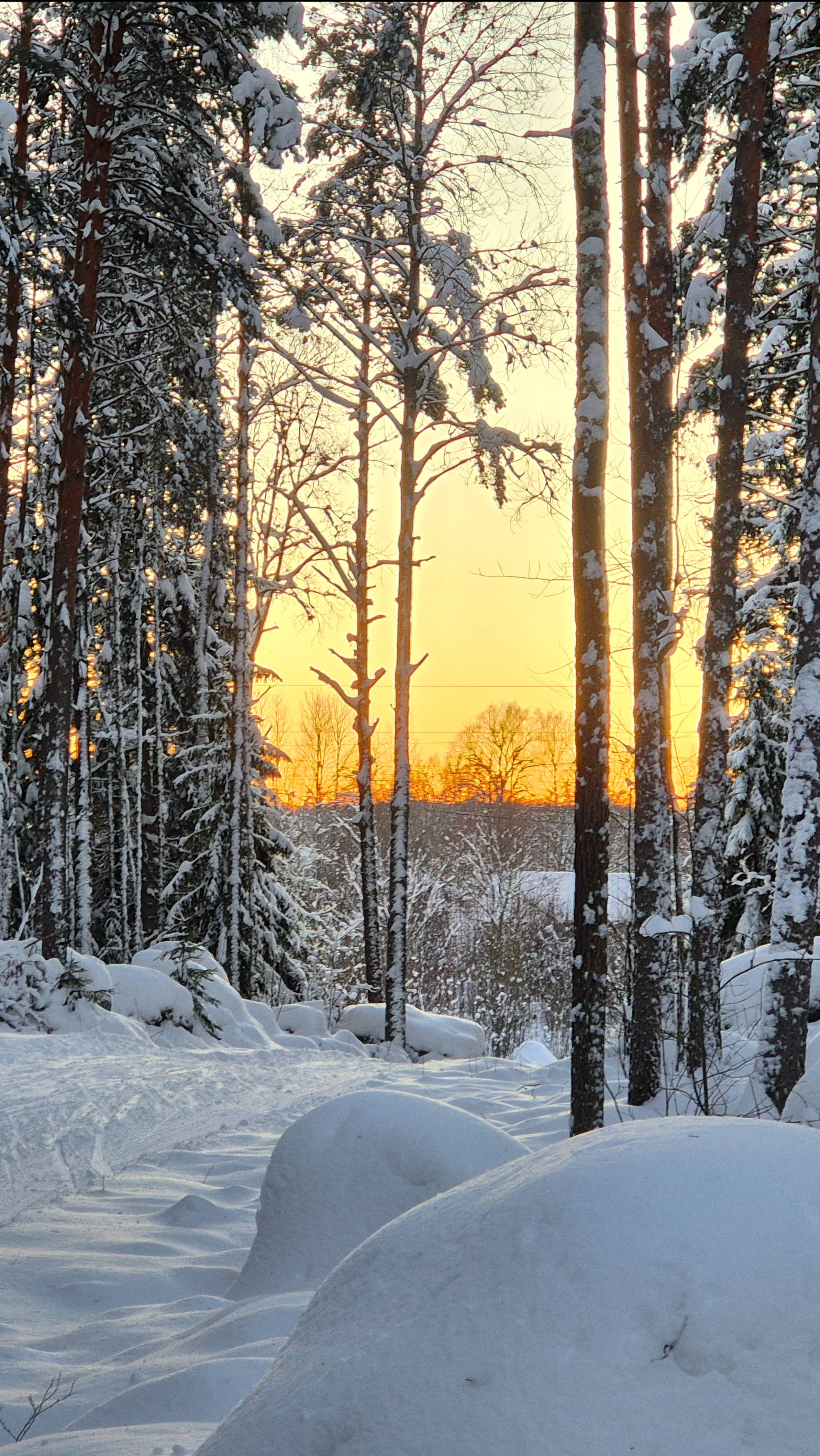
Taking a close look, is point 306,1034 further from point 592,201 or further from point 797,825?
point 592,201

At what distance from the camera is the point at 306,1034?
1451 cm

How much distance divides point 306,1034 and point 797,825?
9339 mm

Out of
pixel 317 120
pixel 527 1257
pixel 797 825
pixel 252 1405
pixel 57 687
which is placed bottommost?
pixel 252 1405

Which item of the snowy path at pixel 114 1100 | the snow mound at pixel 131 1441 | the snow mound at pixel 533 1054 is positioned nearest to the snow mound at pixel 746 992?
the snowy path at pixel 114 1100

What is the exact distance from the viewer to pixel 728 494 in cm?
807

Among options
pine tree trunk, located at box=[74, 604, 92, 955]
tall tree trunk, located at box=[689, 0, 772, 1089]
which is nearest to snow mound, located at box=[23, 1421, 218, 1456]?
tall tree trunk, located at box=[689, 0, 772, 1089]

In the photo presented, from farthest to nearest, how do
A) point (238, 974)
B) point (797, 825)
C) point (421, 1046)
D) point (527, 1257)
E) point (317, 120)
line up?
1. point (238, 974)
2. point (421, 1046)
3. point (317, 120)
4. point (797, 825)
5. point (527, 1257)

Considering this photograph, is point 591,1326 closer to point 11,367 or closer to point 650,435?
point 650,435

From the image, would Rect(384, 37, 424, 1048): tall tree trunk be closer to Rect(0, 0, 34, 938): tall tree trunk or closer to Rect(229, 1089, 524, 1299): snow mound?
Rect(0, 0, 34, 938): tall tree trunk

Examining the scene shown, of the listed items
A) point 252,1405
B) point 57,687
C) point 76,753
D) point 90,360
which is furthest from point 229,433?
point 252,1405

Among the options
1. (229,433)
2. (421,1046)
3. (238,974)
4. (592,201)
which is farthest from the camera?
(229,433)

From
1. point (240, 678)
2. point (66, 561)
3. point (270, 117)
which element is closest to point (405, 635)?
point (240, 678)

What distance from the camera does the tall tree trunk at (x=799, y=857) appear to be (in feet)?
21.9

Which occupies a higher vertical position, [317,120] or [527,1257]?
[317,120]
